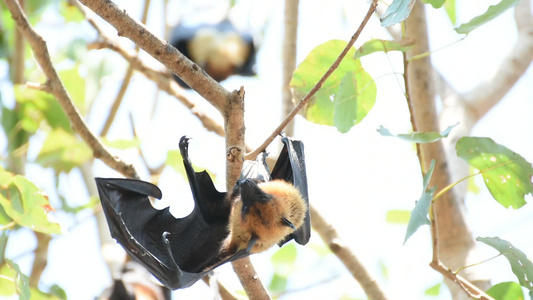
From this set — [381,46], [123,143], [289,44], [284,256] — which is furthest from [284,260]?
[381,46]

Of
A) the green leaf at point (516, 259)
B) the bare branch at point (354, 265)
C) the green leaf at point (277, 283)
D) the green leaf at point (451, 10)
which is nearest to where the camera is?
the green leaf at point (516, 259)

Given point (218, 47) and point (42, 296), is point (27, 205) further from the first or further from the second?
point (218, 47)

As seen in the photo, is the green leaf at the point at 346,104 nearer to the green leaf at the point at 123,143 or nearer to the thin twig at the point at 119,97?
the green leaf at the point at 123,143

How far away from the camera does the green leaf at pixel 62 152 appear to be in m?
4.63

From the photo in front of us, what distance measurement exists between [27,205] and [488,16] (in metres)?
2.11

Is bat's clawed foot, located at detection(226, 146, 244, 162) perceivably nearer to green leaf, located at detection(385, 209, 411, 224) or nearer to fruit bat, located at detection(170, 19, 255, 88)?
green leaf, located at detection(385, 209, 411, 224)

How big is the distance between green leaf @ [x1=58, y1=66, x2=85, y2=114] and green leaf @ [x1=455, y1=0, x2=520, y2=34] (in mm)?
3510

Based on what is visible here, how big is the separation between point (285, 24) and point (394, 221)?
174 centimetres

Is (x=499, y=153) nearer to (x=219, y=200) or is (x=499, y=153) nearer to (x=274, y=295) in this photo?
(x=219, y=200)

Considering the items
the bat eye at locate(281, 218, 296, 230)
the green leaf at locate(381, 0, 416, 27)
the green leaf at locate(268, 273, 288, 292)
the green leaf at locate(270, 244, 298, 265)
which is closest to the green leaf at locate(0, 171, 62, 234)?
the bat eye at locate(281, 218, 296, 230)

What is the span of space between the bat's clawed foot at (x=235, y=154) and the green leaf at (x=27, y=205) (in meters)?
0.92

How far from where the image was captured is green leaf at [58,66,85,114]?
5.12m

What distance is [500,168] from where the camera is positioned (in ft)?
9.11

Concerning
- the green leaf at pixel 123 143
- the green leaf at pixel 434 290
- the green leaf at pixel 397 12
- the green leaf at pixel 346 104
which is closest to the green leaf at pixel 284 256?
the green leaf at pixel 434 290
